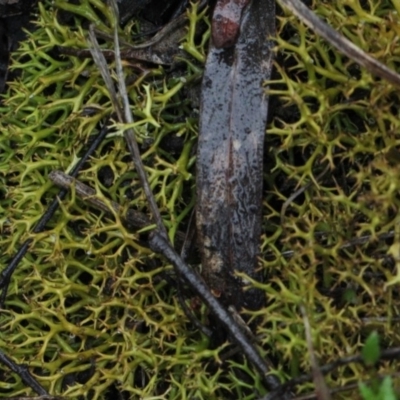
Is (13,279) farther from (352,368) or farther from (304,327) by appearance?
(352,368)

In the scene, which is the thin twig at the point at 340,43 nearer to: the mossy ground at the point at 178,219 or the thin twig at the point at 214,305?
the mossy ground at the point at 178,219

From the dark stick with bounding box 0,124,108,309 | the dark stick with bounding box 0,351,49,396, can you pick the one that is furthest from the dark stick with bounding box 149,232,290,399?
the dark stick with bounding box 0,351,49,396

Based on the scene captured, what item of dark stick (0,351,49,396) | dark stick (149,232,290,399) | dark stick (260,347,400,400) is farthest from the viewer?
dark stick (0,351,49,396)

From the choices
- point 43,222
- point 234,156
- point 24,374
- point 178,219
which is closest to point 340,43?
point 234,156

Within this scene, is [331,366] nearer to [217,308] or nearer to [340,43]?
[217,308]

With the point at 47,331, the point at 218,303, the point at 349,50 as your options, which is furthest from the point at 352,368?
the point at 47,331

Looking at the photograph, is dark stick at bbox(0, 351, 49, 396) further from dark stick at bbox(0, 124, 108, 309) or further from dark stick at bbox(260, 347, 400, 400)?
dark stick at bbox(260, 347, 400, 400)

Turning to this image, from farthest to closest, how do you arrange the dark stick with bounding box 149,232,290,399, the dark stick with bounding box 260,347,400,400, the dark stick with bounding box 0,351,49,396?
the dark stick with bounding box 0,351,49,396 < the dark stick with bounding box 149,232,290,399 < the dark stick with bounding box 260,347,400,400
